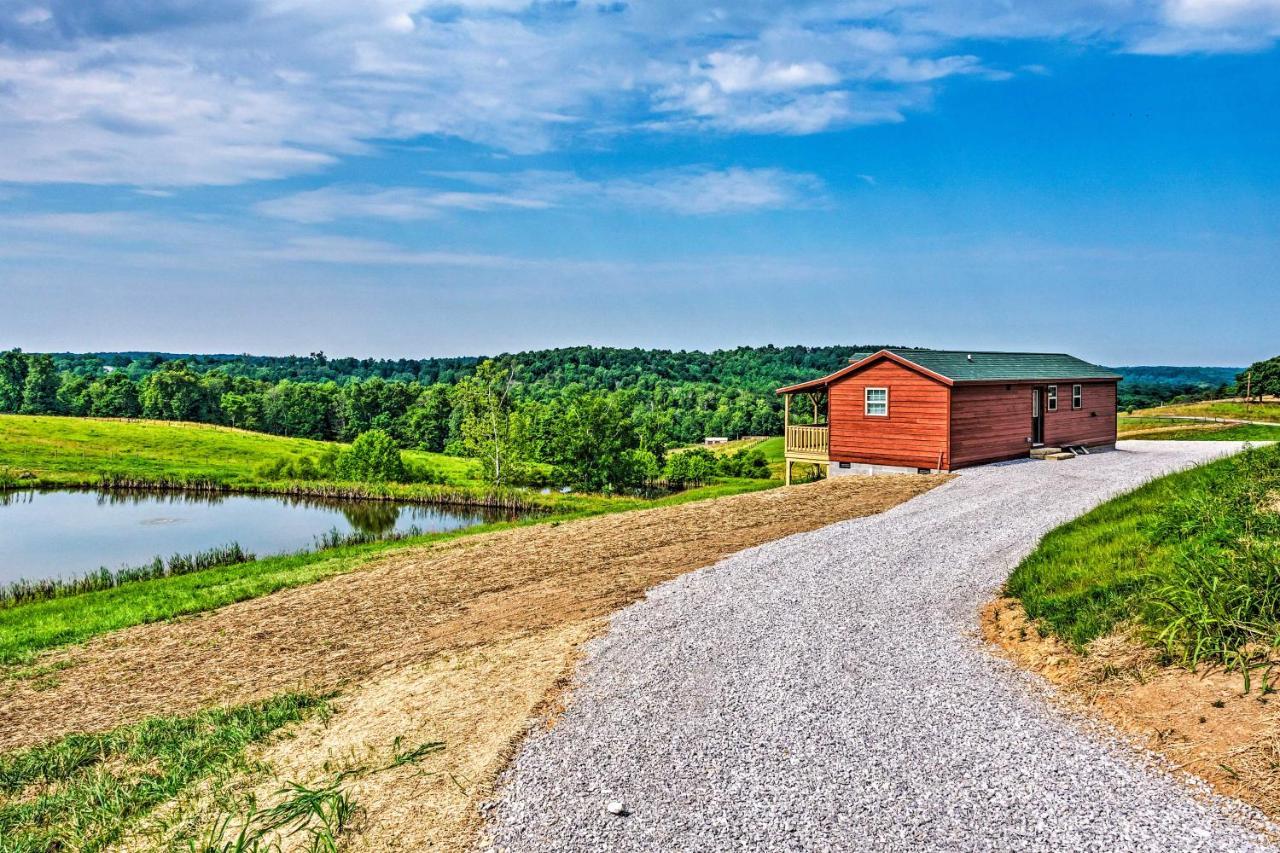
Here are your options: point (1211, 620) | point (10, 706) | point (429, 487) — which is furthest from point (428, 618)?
point (429, 487)

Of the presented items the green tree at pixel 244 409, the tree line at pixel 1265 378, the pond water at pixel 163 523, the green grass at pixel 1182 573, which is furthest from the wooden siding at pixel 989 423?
the green tree at pixel 244 409

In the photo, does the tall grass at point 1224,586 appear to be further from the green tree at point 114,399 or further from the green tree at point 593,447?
the green tree at point 114,399

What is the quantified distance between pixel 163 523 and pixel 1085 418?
36.7 m

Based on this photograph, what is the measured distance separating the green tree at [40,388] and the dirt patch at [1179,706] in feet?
378

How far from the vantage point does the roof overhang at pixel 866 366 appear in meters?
22.6

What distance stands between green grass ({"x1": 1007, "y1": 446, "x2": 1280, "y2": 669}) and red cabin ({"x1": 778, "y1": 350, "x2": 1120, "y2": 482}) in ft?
35.3

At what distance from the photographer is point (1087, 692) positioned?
271 inches

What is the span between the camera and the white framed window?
79.2ft

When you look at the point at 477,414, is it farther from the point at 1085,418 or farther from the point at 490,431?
the point at 1085,418

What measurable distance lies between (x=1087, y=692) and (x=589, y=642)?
5.00m

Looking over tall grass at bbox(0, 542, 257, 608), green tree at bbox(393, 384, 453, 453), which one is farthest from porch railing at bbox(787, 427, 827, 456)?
green tree at bbox(393, 384, 453, 453)

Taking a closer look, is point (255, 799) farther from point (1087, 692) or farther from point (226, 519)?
point (226, 519)

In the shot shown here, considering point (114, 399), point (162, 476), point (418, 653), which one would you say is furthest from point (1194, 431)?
point (114, 399)

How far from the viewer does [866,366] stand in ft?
79.9
